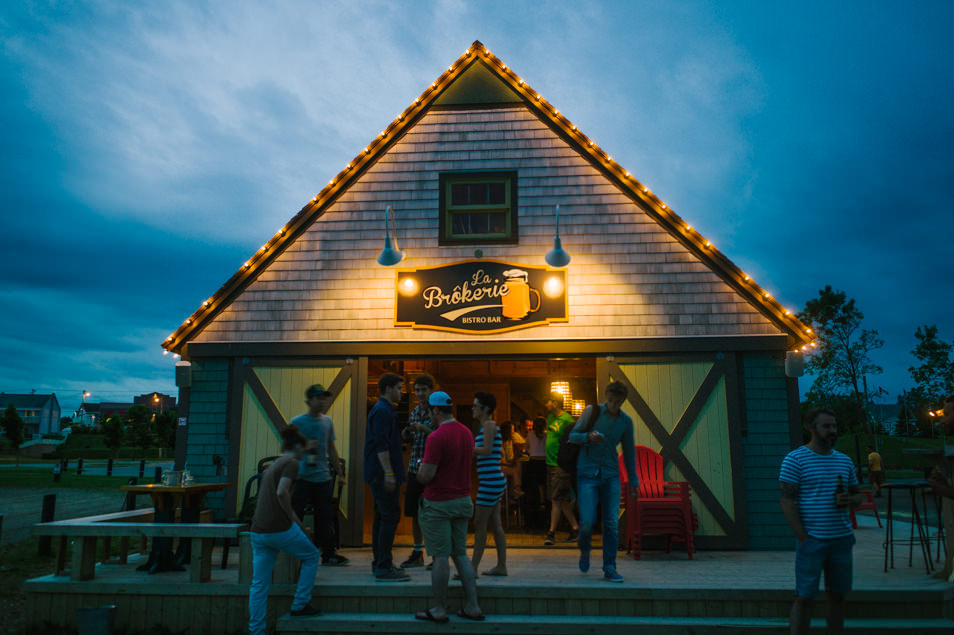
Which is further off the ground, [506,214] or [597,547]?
[506,214]

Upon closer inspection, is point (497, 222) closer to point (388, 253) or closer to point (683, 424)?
point (388, 253)

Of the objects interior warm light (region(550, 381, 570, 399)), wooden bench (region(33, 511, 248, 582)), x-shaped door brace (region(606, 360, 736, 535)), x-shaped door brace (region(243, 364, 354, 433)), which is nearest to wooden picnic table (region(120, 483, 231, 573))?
wooden bench (region(33, 511, 248, 582))

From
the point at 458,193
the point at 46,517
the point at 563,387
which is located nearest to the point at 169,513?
the point at 46,517

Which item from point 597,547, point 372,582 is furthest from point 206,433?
point 597,547

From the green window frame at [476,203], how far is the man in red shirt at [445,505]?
4211 mm

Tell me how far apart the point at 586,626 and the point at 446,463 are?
183 cm

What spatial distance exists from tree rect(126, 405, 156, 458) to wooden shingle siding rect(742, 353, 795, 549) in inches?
1974

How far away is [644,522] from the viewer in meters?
6.94

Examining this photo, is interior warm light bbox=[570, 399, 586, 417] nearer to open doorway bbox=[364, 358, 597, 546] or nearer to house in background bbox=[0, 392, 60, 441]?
open doorway bbox=[364, 358, 597, 546]

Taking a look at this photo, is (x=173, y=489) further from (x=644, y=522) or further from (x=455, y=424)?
(x=644, y=522)

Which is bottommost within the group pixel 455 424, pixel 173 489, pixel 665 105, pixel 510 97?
pixel 173 489

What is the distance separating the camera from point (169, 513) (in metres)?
6.34

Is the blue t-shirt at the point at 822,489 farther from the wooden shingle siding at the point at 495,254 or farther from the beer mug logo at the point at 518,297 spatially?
the beer mug logo at the point at 518,297

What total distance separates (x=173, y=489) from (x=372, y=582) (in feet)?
7.40
